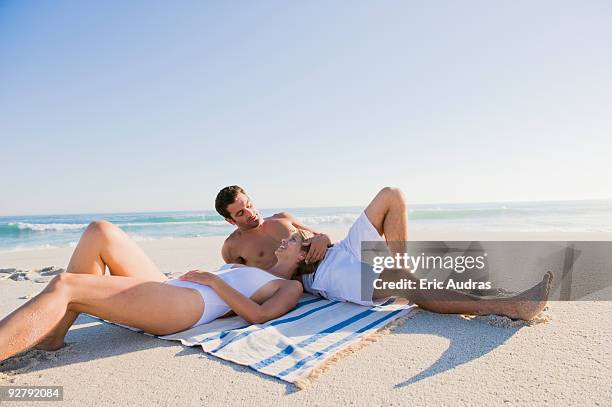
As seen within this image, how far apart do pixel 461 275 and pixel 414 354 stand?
2.39m

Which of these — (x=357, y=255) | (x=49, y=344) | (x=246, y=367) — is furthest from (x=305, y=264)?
(x=49, y=344)

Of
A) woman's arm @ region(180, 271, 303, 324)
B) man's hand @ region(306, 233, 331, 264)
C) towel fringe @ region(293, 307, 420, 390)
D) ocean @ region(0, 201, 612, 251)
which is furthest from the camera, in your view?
ocean @ region(0, 201, 612, 251)

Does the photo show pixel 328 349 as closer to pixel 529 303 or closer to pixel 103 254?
pixel 529 303

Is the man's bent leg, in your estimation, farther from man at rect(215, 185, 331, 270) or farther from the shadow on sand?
man at rect(215, 185, 331, 270)

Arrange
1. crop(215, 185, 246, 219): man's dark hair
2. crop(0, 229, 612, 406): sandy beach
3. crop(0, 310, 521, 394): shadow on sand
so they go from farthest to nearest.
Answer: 1. crop(215, 185, 246, 219): man's dark hair
2. crop(0, 310, 521, 394): shadow on sand
3. crop(0, 229, 612, 406): sandy beach

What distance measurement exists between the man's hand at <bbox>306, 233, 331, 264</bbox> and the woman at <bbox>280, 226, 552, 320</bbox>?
56 mm

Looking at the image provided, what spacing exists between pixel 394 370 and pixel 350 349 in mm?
355

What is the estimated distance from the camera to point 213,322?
3.08 meters

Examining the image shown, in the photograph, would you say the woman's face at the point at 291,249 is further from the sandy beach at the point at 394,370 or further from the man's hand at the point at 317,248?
the sandy beach at the point at 394,370

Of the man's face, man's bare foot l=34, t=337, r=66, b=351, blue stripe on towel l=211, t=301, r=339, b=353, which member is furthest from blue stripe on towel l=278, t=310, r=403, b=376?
the man's face

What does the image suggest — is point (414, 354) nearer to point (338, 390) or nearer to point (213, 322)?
point (338, 390)

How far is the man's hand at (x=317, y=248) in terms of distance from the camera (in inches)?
144

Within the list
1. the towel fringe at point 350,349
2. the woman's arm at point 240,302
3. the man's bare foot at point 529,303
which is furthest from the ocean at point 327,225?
the woman's arm at point 240,302

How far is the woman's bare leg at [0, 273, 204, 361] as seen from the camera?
207 cm
